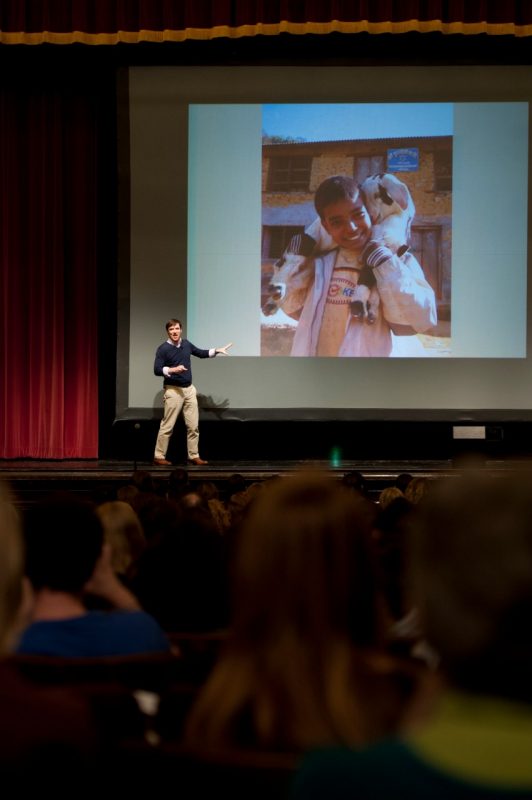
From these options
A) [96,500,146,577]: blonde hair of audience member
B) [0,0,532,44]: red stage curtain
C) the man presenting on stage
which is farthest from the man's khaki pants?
[96,500,146,577]: blonde hair of audience member

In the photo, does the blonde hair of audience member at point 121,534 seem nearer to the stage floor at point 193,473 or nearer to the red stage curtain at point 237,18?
the stage floor at point 193,473

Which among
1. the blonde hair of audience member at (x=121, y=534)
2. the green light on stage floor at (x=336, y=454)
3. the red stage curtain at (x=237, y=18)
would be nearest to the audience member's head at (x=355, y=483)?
the blonde hair of audience member at (x=121, y=534)

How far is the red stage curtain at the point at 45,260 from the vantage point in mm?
8641

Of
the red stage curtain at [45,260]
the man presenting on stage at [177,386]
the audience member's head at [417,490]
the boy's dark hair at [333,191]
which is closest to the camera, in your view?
the audience member's head at [417,490]

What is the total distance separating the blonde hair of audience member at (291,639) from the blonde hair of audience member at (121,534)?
1.49 meters

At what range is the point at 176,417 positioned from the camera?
805 centimetres

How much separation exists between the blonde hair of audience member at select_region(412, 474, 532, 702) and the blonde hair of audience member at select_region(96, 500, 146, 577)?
187 cm

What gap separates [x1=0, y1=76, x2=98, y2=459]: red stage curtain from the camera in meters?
8.64

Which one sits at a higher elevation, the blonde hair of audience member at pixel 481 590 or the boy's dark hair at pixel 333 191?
the boy's dark hair at pixel 333 191

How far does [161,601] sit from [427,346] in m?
6.18

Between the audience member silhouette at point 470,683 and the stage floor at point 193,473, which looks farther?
the stage floor at point 193,473

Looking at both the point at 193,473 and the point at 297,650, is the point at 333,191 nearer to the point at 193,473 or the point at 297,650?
the point at 193,473

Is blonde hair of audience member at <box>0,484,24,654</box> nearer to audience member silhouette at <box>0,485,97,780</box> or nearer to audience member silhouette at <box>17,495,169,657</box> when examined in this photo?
audience member silhouette at <box>0,485,97,780</box>

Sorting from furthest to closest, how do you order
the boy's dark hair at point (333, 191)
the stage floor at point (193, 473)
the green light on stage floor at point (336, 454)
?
the green light on stage floor at point (336, 454)
the boy's dark hair at point (333, 191)
the stage floor at point (193, 473)
